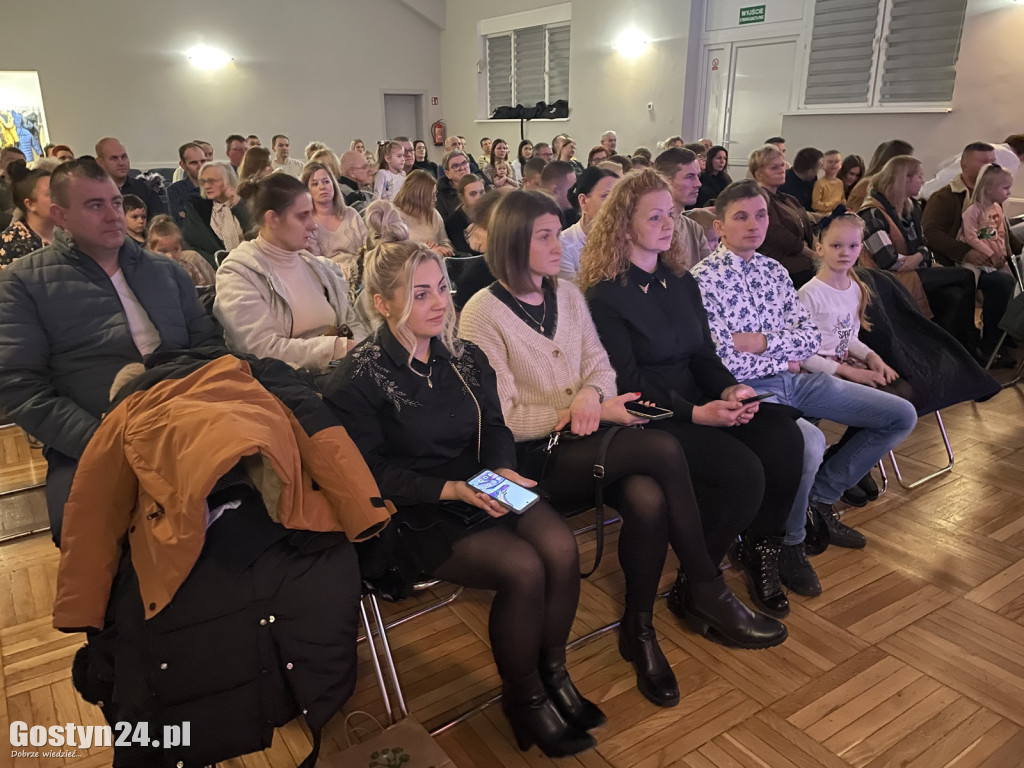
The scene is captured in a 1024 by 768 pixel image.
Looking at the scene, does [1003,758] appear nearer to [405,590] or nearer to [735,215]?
[405,590]

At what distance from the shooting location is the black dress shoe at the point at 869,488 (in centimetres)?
295

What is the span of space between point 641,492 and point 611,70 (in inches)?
411

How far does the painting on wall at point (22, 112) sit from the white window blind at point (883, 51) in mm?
10610

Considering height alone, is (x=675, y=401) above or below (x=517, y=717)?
above

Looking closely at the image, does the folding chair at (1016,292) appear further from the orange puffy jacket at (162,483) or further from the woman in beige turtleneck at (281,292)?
the orange puffy jacket at (162,483)

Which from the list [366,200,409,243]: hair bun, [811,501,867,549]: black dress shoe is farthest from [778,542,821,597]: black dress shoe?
[366,200,409,243]: hair bun

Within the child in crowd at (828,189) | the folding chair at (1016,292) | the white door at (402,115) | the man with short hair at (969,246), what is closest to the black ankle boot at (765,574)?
the folding chair at (1016,292)

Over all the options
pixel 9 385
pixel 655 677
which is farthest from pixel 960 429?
pixel 9 385

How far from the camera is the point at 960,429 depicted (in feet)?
12.0

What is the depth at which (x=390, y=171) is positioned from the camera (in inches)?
265

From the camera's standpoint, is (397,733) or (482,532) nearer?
(397,733)

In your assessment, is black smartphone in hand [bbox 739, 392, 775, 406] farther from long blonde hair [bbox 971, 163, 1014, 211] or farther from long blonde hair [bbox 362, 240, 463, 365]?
long blonde hair [bbox 971, 163, 1014, 211]

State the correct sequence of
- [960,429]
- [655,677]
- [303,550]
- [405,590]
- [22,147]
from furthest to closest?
1. [22,147]
2. [960,429]
3. [655,677]
4. [405,590]
5. [303,550]

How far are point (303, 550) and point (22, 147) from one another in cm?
1181
